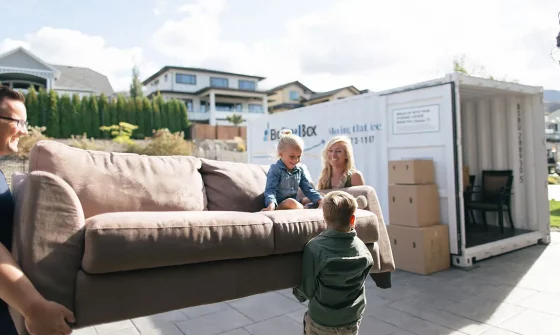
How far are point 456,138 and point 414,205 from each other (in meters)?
1.00

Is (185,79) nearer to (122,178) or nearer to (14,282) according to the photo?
(122,178)

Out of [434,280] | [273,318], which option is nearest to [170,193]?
[273,318]

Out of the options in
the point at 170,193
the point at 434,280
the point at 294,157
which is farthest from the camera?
the point at 434,280

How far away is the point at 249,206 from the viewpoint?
3115 millimetres

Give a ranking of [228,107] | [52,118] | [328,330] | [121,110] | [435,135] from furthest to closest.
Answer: [228,107] < [121,110] < [52,118] < [435,135] < [328,330]

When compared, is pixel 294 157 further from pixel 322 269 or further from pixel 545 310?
pixel 545 310

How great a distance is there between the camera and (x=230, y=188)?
307cm

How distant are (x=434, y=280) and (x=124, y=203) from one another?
3.67 metres

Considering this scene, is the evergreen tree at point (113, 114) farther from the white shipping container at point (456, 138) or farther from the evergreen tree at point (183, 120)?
the white shipping container at point (456, 138)

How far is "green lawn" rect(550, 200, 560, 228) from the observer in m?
8.02

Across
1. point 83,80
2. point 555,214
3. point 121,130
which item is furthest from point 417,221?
point 83,80

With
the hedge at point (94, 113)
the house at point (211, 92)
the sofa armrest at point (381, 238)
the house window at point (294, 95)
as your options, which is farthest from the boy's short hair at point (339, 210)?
the house window at point (294, 95)

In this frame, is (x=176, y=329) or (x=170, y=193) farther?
(x=176, y=329)

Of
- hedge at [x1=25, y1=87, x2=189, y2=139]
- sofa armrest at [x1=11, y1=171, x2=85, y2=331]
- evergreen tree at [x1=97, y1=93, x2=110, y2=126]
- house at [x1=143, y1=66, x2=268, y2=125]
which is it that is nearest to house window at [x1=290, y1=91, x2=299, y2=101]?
house at [x1=143, y1=66, x2=268, y2=125]
